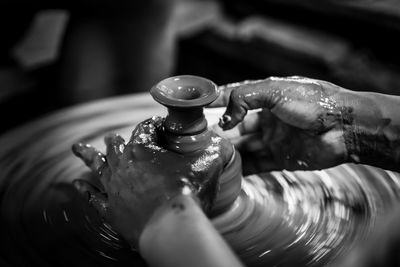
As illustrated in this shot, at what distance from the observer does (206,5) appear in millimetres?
3553

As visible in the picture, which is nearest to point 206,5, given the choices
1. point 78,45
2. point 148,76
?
point 148,76

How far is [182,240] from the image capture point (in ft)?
2.94

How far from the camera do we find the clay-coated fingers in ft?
3.70

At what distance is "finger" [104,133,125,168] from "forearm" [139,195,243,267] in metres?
0.21

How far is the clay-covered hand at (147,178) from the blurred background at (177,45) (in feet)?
4.15

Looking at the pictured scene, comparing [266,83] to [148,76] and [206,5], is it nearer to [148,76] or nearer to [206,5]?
[148,76]

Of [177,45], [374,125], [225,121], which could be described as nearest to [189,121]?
[225,121]

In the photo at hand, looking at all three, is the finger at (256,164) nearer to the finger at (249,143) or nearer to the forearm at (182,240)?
the finger at (249,143)

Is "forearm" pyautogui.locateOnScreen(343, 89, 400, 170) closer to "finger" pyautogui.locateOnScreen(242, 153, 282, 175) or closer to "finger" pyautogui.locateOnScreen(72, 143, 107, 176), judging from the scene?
"finger" pyautogui.locateOnScreen(242, 153, 282, 175)

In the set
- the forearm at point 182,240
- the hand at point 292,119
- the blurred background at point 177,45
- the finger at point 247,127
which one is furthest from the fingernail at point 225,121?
the blurred background at point 177,45

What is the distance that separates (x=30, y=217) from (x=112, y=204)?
279 mm

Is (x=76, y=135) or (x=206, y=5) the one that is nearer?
(x=76, y=135)

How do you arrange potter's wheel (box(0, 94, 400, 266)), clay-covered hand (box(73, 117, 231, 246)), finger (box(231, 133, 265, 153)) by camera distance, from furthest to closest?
finger (box(231, 133, 265, 153)) < potter's wheel (box(0, 94, 400, 266)) < clay-covered hand (box(73, 117, 231, 246))

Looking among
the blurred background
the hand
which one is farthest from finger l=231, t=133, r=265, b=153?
the blurred background
